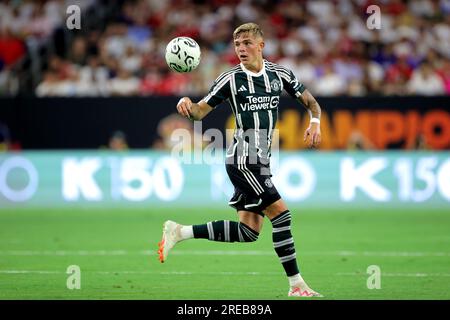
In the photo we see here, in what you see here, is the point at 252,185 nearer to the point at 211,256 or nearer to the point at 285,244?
the point at 285,244

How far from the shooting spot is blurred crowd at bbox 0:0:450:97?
19.9 m

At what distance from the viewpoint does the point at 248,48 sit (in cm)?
898

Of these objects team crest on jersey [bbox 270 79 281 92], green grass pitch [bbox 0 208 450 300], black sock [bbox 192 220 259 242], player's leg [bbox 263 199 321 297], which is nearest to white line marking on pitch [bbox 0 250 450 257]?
green grass pitch [bbox 0 208 450 300]

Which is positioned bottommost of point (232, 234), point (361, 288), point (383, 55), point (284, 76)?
point (361, 288)

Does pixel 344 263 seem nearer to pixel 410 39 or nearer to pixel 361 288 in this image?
pixel 361 288


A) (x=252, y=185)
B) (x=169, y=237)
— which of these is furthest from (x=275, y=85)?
(x=169, y=237)

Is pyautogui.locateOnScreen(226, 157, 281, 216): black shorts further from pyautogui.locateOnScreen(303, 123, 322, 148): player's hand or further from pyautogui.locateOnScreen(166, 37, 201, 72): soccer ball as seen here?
pyautogui.locateOnScreen(166, 37, 201, 72): soccer ball

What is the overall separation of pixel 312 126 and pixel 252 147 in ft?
2.11

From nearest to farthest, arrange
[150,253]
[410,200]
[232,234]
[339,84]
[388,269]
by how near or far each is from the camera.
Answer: [232,234]
[388,269]
[150,253]
[410,200]
[339,84]

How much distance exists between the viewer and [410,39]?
21.2 metres

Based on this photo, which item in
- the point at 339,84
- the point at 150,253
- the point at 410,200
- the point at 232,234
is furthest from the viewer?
the point at 339,84

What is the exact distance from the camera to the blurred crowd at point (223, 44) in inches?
784
